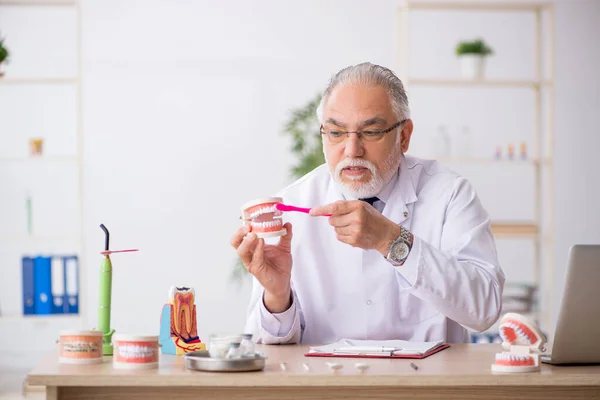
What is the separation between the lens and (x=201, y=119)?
5754 millimetres

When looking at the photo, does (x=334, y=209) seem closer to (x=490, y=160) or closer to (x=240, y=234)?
(x=240, y=234)

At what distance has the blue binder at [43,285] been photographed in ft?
16.0

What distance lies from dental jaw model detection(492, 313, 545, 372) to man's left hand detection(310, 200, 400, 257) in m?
0.37

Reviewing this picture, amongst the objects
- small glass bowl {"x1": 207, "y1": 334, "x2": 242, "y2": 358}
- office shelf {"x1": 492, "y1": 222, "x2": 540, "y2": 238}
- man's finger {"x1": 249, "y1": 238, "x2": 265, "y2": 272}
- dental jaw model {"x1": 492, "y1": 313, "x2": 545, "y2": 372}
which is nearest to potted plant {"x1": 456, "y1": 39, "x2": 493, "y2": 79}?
office shelf {"x1": 492, "y1": 222, "x2": 540, "y2": 238}

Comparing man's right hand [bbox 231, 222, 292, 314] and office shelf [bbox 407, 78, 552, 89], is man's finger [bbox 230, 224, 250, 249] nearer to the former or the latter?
man's right hand [bbox 231, 222, 292, 314]

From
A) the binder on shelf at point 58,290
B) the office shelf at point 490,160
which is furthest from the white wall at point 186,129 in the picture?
the office shelf at point 490,160

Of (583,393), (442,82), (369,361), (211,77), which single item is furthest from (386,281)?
(211,77)

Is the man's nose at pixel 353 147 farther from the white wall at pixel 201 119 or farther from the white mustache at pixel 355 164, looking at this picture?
the white wall at pixel 201 119

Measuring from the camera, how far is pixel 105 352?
76.4 inches

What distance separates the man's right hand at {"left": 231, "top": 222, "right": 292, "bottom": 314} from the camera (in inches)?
81.7

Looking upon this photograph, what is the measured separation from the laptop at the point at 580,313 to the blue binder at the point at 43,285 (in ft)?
11.8

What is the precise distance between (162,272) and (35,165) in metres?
1.08

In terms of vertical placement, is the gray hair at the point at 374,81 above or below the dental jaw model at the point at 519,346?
above

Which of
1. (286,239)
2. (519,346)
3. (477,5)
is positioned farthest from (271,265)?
(477,5)
